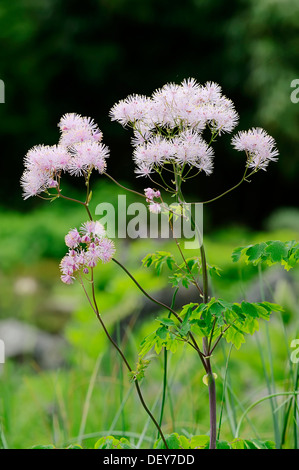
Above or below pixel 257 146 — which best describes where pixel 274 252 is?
below

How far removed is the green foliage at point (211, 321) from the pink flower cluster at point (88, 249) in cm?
12

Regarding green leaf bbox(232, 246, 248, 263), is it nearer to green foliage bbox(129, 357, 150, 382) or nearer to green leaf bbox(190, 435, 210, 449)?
green foliage bbox(129, 357, 150, 382)

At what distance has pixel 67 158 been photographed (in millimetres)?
785

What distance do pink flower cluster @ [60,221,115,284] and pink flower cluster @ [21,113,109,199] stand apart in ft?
0.25

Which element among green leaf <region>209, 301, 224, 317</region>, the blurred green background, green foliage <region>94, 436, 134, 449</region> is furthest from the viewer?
the blurred green background

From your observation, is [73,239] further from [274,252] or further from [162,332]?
[274,252]

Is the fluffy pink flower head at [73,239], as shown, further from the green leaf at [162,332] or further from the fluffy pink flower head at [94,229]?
the green leaf at [162,332]

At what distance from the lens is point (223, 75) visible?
11109mm

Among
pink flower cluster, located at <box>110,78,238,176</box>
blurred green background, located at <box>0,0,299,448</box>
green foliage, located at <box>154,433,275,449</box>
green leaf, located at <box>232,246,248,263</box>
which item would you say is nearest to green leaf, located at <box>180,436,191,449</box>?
green foliage, located at <box>154,433,275,449</box>

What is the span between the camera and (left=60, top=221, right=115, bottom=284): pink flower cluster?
765 millimetres

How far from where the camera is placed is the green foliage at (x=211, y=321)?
78 centimetres

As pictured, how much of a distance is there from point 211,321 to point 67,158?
0.31m

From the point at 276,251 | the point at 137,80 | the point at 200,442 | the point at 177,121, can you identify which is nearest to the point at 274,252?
the point at 276,251

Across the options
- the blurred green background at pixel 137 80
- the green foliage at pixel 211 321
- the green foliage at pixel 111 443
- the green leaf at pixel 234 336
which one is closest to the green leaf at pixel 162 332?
the green foliage at pixel 211 321
